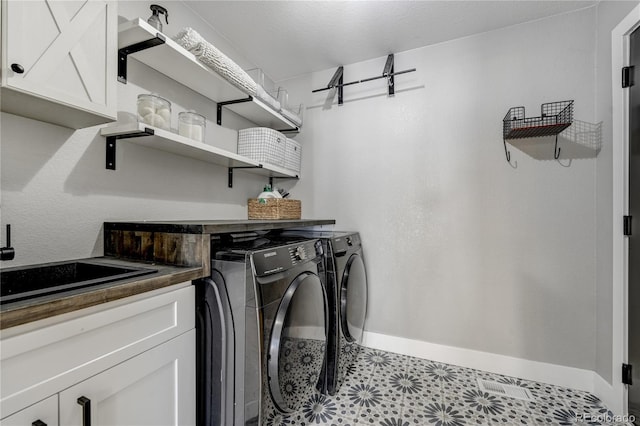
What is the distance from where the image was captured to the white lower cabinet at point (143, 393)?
27.8 inches

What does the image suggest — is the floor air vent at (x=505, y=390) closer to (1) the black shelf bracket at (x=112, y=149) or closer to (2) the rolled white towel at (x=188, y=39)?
(1) the black shelf bracket at (x=112, y=149)

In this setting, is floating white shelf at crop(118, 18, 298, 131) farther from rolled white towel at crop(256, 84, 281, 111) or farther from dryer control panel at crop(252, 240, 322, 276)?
dryer control panel at crop(252, 240, 322, 276)

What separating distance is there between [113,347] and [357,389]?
1.55 m

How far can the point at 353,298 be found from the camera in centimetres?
196

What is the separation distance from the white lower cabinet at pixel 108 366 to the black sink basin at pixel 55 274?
14 cm

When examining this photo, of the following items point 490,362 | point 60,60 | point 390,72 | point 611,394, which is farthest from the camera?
point 390,72

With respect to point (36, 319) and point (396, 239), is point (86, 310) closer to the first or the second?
point (36, 319)

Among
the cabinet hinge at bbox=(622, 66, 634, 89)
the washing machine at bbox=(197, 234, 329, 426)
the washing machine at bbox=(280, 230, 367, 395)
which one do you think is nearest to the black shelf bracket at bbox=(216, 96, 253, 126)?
the washing machine at bbox=(280, 230, 367, 395)

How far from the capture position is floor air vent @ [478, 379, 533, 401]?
1.76 meters

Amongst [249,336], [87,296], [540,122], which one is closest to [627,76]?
[540,122]

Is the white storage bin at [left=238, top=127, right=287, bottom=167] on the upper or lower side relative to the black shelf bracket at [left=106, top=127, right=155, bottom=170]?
upper

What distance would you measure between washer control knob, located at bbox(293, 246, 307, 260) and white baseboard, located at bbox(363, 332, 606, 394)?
4.71ft

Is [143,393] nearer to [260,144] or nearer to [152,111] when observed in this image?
[152,111]

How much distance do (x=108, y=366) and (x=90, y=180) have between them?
953mm
